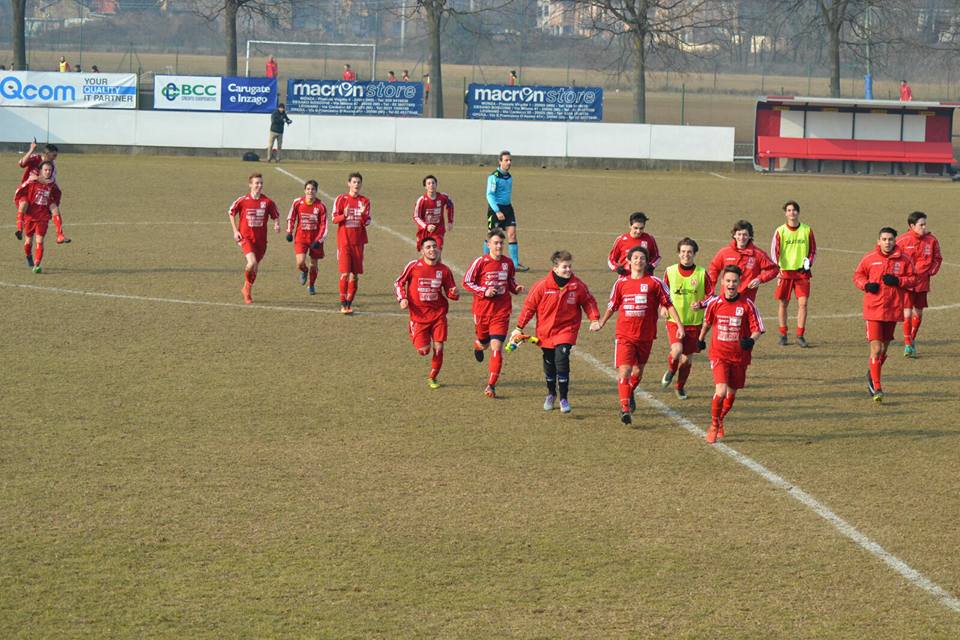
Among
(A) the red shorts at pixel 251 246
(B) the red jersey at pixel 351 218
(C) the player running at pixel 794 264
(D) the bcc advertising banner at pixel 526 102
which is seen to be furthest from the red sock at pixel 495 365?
(D) the bcc advertising banner at pixel 526 102

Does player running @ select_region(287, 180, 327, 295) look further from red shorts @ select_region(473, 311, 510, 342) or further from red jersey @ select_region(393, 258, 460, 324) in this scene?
red shorts @ select_region(473, 311, 510, 342)

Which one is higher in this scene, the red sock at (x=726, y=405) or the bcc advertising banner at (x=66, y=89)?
the bcc advertising banner at (x=66, y=89)

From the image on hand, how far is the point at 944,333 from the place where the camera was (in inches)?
769

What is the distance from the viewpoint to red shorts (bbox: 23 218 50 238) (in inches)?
870

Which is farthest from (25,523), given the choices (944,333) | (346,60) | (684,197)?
(346,60)

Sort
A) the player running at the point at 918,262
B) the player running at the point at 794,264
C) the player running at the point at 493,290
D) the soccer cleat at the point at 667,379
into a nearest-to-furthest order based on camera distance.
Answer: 1. the player running at the point at 493,290
2. the soccer cleat at the point at 667,379
3. the player running at the point at 918,262
4. the player running at the point at 794,264

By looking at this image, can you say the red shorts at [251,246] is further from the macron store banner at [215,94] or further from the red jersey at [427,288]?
the macron store banner at [215,94]

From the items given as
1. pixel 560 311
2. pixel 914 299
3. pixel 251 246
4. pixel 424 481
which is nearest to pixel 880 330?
pixel 914 299

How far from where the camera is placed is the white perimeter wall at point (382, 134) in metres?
47.2

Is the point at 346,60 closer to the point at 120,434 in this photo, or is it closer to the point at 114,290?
the point at 114,290

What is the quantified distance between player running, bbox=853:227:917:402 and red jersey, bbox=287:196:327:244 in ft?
28.9

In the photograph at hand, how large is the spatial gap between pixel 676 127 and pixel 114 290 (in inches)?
1261

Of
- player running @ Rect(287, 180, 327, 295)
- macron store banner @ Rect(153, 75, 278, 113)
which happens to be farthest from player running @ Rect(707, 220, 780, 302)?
macron store banner @ Rect(153, 75, 278, 113)

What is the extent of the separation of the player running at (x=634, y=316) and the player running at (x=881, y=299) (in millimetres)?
2793
